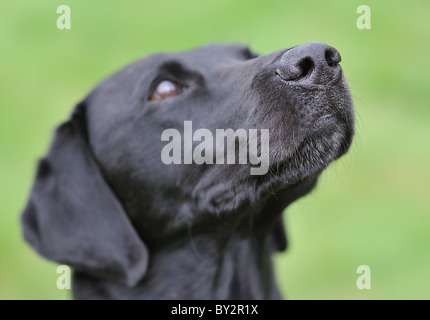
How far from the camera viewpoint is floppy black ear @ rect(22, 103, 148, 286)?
3.37 m

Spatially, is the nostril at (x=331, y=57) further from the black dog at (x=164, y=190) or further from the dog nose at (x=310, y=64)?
the black dog at (x=164, y=190)

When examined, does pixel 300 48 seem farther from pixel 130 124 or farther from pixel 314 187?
pixel 130 124

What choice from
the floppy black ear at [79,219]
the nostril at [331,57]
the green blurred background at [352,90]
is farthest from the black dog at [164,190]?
the green blurred background at [352,90]

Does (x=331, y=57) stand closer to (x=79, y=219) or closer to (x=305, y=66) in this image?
(x=305, y=66)

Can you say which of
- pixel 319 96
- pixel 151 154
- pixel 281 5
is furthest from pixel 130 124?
pixel 281 5

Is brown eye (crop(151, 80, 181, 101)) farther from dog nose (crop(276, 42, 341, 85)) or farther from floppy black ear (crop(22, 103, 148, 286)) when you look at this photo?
dog nose (crop(276, 42, 341, 85))

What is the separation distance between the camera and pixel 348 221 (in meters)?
7.14

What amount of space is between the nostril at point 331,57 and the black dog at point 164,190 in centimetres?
27

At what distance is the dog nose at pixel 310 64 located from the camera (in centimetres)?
274

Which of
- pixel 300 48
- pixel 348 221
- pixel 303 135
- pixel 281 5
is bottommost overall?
pixel 348 221

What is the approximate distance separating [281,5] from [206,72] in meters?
7.53
